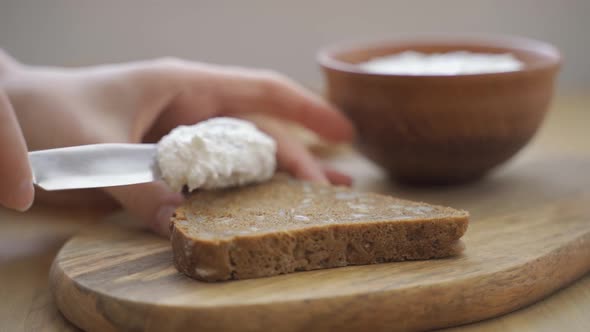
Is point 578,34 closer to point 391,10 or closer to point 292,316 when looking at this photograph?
point 391,10

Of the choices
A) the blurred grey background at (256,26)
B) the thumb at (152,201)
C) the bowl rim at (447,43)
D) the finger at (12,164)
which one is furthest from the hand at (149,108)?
the blurred grey background at (256,26)

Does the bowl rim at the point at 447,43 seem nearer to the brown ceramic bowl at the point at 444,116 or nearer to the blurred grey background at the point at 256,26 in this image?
the brown ceramic bowl at the point at 444,116

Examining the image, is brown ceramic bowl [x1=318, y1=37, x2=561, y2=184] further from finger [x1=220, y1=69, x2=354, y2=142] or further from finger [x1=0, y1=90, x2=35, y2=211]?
finger [x1=0, y1=90, x2=35, y2=211]

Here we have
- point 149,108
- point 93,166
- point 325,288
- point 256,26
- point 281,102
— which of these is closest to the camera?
point 325,288

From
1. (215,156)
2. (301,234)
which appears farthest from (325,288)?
(215,156)

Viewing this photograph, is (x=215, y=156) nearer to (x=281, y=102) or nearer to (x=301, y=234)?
(x=301, y=234)
